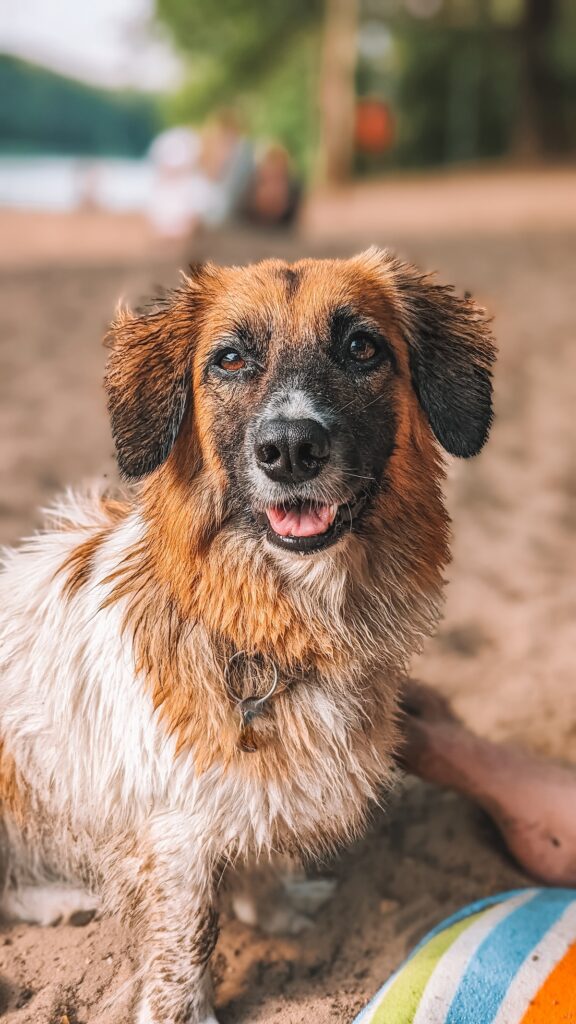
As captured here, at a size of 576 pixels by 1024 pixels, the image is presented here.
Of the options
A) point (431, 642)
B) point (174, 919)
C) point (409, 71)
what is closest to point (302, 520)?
point (174, 919)

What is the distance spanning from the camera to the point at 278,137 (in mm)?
25953

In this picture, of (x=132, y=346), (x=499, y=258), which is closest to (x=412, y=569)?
(x=132, y=346)

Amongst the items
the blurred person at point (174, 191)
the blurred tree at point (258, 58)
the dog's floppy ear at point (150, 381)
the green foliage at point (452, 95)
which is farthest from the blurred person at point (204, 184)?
the green foliage at point (452, 95)

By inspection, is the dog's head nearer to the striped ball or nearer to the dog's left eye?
the dog's left eye

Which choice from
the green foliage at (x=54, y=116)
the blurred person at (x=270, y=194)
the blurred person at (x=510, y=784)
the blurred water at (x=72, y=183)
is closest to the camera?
the blurred person at (x=510, y=784)

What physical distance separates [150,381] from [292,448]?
52 centimetres

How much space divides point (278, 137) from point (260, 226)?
15.2m

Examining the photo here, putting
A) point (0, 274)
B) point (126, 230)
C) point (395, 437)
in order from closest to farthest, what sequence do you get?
point (395, 437)
point (0, 274)
point (126, 230)

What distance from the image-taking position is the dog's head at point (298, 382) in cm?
228

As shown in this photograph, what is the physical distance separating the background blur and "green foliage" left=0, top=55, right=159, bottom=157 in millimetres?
41

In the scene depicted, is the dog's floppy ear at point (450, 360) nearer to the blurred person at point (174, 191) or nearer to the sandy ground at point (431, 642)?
the sandy ground at point (431, 642)

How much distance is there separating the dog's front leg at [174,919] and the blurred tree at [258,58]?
23394 mm

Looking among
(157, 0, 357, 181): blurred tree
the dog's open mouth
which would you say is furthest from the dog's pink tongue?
(157, 0, 357, 181): blurred tree

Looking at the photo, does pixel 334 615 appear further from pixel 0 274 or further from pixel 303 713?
pixel 0 274
